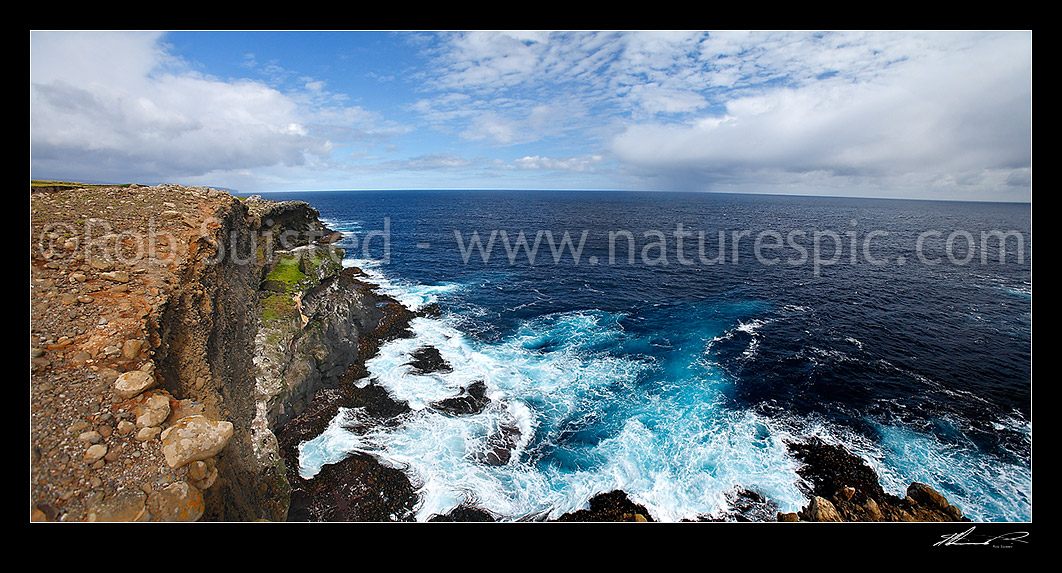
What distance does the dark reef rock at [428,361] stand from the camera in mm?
30953

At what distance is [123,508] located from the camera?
25.6 ft

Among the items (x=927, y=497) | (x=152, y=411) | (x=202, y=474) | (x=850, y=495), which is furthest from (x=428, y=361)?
(x=927, y=497)

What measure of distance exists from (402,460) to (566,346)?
17.6m

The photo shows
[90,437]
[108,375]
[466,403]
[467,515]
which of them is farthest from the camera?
[466,403]

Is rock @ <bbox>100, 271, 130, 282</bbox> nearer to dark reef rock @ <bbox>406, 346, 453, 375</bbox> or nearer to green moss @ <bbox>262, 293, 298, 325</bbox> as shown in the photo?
green moss @ <bbox>262, 293, 298, 325</bbox>

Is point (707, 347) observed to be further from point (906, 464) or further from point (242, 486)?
point (242, 486)

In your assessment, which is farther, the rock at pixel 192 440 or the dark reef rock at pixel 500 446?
the dark reef rock at pixel 500 446

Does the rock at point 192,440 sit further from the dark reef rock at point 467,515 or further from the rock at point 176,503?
the dark reef rock at point 467,515

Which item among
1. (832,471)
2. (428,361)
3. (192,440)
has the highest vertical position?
(192,440)

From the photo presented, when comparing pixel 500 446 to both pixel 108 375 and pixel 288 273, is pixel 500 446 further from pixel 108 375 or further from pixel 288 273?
pixel 288 273

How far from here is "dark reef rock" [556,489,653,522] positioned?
18.7m

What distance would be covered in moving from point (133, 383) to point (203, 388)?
3.88m

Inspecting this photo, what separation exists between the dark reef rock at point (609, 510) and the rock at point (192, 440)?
1495cm
